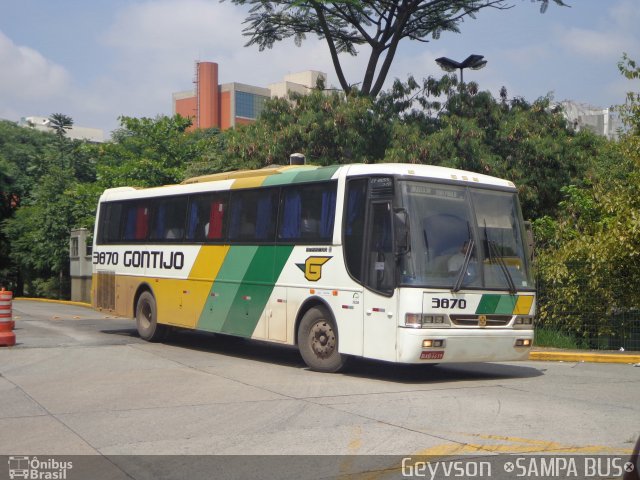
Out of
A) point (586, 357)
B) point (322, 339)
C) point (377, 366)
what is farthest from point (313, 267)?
point (586, 357)

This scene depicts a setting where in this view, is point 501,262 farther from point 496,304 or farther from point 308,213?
point 308,213

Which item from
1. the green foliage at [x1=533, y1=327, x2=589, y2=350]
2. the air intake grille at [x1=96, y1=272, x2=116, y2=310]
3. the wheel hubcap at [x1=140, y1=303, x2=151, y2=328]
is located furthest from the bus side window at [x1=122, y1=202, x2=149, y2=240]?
the green foliage at [x1=533, y1=327, x2=589, y2=350]

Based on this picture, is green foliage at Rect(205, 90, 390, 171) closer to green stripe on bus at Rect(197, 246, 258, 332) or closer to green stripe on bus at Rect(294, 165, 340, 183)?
green stripe on bus at Rect(197, 246, 258, 332)

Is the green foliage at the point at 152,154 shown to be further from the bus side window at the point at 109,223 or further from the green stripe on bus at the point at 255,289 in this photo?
the green stripe on bus at the point at 255,289

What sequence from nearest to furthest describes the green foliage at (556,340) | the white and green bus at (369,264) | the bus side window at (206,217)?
1. the white and green bus at (369,264)
2. the bus side window at (206,217)
3. the green foliage at (556,340)

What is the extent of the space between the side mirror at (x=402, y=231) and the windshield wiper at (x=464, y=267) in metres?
0.88

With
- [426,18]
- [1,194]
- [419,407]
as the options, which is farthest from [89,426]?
[1,194]

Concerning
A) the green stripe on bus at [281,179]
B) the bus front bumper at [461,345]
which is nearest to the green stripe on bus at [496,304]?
the bus front bumper at [461,345]

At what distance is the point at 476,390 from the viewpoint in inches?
440

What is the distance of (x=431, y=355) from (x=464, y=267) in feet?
4.53

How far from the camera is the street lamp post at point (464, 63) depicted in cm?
2534

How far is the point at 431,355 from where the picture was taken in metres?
11.4

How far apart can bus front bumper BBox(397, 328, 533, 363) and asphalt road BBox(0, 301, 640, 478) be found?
0.42 m

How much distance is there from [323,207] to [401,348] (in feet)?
9.26
